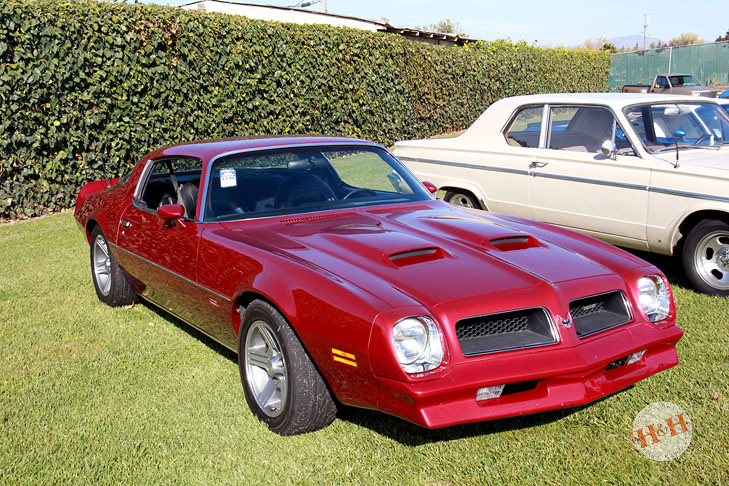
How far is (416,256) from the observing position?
3.55 m

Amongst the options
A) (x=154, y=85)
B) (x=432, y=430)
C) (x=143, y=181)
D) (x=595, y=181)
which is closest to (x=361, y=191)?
(x=143, y=181)

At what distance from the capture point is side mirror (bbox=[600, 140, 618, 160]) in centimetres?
619

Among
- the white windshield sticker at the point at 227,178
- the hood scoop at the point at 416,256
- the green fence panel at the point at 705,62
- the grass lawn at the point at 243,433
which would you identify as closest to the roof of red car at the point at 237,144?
the white windshield sticker at the point at 227,178

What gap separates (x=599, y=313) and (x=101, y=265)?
4224 mm

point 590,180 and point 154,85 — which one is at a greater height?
point 154,85

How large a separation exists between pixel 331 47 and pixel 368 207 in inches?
393

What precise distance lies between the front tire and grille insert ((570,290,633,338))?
4.11ft

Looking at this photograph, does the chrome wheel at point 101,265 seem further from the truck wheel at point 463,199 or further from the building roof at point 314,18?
the building roof at point 314,18

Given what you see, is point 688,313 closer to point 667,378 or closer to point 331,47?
point 667,378

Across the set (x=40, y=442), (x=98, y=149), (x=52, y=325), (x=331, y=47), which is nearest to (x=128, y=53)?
(x=98, y=149)

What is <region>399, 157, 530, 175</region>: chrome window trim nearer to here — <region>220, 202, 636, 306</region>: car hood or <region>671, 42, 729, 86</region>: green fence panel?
<region>220, 202, 636, 306</region>: car hood

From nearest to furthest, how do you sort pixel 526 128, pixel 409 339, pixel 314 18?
pixel 409 339 < pixel 526 128 < pixel 314 18

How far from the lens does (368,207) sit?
15.0 ft

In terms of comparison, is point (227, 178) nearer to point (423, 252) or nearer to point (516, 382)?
point (423, 252)
